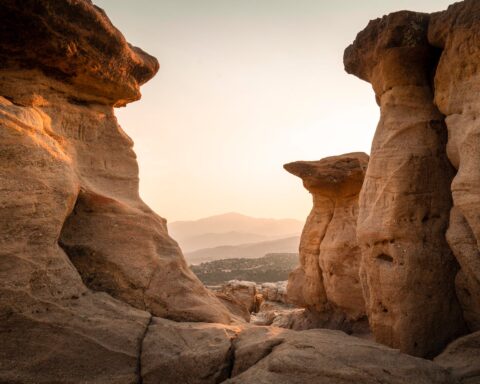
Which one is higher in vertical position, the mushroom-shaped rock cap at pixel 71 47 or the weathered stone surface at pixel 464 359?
the mushroom-shaped rock cap at pixel 71 47

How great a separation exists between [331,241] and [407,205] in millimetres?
5740

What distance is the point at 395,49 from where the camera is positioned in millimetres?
6164

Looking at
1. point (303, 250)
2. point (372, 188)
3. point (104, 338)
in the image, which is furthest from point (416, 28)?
point (303, 250)

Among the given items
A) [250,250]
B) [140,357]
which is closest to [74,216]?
[140,357]

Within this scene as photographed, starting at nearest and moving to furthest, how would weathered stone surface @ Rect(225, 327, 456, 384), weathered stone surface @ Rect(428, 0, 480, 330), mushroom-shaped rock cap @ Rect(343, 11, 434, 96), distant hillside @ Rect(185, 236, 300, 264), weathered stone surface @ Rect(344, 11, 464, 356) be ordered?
weathered stone surface @ Rect(225, 327, 456, 384)
weathered stone surface @ Rect(428, 0, 480, 330)
weathered stone surface @ Rect(344, 11, 464, 356)
mushroom-shaped rock cap @ Rect(343, 11, 434, 96)
distant hillside @ Rect(185, 236, 300, 264)

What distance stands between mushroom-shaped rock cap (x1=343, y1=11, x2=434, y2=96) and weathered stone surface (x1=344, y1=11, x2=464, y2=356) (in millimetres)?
16

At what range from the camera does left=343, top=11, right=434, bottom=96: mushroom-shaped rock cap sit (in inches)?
238

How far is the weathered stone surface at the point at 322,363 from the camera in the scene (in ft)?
12.5

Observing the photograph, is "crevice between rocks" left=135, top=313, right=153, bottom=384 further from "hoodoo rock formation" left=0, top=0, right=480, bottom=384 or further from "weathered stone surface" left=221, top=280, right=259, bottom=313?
Result: "weathered stone surface" left=221, top=280, right=259, bottom=313

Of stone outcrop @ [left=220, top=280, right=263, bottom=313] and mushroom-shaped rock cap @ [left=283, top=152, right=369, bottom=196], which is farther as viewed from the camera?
stone outcrop @ [left=220, top=280, right=263, bottom=313]

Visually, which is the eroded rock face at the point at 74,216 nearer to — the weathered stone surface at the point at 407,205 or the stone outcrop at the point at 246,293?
the weathered stone surface at the point at 407,205

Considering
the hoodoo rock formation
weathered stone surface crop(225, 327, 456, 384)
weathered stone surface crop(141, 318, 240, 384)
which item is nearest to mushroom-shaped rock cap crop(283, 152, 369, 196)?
the hoodoo rock formation

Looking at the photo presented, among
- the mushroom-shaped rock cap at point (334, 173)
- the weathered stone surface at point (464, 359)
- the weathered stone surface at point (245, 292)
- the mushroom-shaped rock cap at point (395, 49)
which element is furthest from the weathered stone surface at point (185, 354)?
the weathered stone surface at point (245, 292)

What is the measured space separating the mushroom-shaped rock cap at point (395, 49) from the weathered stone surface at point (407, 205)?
16mm
